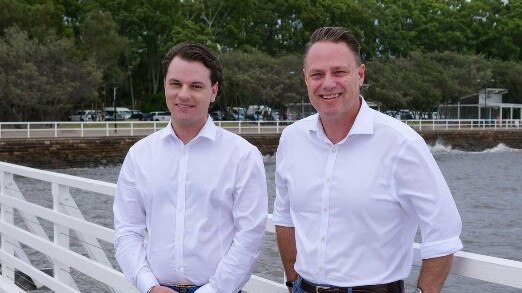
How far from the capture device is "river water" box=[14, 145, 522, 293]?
10852mm

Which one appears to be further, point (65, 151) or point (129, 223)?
point (65, 151)

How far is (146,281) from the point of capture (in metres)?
2.76

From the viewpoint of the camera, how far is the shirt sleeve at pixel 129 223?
285 centimetres

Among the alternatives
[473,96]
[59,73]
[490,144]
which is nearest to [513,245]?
[59,73]

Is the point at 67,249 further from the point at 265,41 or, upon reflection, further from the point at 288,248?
the point at 265,41

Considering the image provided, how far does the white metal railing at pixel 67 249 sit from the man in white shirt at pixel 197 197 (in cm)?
19

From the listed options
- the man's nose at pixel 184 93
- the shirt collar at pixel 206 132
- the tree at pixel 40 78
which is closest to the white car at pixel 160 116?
the tree at pixel 40 78

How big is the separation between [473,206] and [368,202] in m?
19.8

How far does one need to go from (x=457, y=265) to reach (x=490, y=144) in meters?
46.9

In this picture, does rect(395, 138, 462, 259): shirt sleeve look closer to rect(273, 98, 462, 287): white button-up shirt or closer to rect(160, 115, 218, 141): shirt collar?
rect(273, 98, 462, 287): white button-up shirt

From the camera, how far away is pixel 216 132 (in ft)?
9.16

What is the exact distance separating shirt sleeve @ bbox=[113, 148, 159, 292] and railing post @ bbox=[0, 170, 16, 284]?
8.44 ft

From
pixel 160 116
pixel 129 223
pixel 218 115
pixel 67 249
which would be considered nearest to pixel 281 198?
pixel 129 223

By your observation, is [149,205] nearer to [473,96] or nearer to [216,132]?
[216,132]
